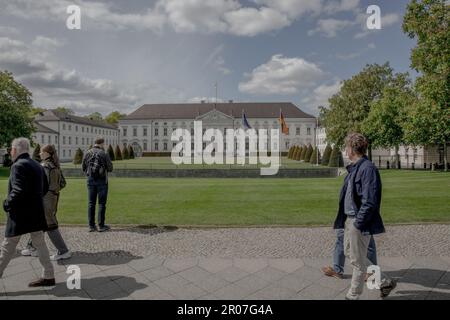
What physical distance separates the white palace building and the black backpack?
84.1m

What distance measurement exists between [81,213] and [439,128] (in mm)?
23665

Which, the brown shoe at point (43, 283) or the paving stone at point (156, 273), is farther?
the paving stone at point (156, 273)

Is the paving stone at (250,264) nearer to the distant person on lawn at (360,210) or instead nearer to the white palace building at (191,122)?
the distant person on lawn at (360,210)

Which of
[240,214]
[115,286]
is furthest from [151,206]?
[115,286]

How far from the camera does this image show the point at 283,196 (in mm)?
12609

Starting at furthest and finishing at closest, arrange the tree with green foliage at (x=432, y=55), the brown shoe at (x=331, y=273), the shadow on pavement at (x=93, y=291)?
1. the tree with green foliage at (x=432, y=55)
2. the brown shoe at (x=331, y=273)
3. the shadow on pavement at (x=93, y=291)

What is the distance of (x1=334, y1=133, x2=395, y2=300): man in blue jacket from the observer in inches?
141

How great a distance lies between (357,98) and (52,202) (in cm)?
3901

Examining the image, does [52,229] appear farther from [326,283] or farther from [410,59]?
[410,59]

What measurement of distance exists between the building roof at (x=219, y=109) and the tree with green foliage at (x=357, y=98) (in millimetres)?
55059

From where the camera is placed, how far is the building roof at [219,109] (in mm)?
94312

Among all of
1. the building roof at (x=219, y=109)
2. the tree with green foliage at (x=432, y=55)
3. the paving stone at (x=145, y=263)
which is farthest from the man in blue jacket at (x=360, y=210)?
the building roof at (x=219, y=109)

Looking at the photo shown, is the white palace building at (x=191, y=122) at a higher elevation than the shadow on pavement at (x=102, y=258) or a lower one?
higher

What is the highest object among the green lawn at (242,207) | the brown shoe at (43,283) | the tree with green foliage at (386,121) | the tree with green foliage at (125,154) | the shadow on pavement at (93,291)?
the tree with green foliage at (386,121)
